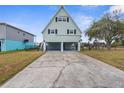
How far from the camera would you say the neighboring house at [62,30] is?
33656mm

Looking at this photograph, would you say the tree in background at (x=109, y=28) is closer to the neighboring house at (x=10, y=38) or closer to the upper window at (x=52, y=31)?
the upper window at (x=52, y=31)

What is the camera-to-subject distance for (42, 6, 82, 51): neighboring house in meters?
33.7

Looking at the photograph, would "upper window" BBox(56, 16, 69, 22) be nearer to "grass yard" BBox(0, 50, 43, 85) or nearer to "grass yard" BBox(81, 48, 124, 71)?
"grass yard" BBox(81, 48, 124, 71)

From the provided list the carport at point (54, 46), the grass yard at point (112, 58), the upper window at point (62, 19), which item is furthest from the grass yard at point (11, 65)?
the carport at point (54, 46)

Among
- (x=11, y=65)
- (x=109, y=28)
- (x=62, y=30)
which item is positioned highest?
(x=109, y=28)

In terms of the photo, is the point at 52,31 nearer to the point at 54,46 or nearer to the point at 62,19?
the point at 62,19

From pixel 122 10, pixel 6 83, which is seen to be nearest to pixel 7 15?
pixel 122 10

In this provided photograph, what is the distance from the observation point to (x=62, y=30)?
33719 mm

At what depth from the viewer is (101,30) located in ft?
128

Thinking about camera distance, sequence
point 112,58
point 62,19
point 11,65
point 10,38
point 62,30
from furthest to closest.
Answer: point 10,38 → point 62,19 → point 62,30 → point 112,58 → point 11,65

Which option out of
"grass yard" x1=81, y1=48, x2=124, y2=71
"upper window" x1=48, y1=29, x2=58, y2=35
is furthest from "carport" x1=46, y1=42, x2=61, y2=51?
"grass yard" x1=81, y1=48, x2=124, y2=71

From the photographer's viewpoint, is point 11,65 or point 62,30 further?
point 62,30

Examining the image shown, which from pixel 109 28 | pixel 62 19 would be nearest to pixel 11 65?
pixel 62 19

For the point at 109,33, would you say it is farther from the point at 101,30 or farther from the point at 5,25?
the point at 5,25
